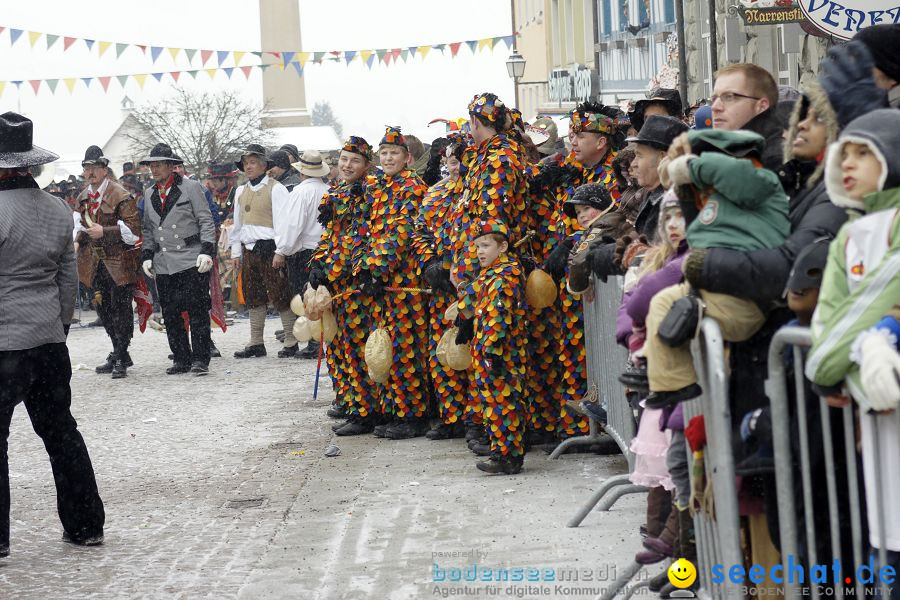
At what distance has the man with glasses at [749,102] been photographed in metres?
4.87

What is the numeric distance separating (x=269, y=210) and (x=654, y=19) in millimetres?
12101

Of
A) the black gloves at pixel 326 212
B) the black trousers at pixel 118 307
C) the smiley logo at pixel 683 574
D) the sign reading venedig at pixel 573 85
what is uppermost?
the sign reading venedig at pixel 573 85

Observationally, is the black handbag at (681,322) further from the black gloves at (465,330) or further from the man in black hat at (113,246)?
the man in black hat at (113,246)

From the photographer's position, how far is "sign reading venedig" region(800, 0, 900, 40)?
672 cm

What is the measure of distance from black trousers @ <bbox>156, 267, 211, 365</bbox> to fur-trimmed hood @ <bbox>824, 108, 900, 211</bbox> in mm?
10056

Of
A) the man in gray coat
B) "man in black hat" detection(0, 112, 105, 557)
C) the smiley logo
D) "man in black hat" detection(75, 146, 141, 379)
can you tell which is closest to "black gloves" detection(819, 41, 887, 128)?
the smiley logo

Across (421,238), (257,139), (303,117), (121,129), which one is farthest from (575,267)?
(303,117)

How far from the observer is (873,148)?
353 centimetres

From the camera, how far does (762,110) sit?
4902mm

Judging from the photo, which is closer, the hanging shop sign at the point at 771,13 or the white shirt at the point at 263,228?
the hanging shop sign at the point at 771,13

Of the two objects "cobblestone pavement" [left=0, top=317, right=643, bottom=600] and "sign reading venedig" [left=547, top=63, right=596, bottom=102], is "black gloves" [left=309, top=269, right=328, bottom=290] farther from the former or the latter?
"sign reading venedig" [left=547, top=63, right=596, bottom=102]

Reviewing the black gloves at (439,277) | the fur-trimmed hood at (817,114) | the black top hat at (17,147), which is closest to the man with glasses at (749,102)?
the fur-trimmed hood at (817,114)

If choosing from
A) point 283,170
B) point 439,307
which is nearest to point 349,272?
point 439,307

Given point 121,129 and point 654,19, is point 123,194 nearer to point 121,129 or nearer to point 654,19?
point 654,19
